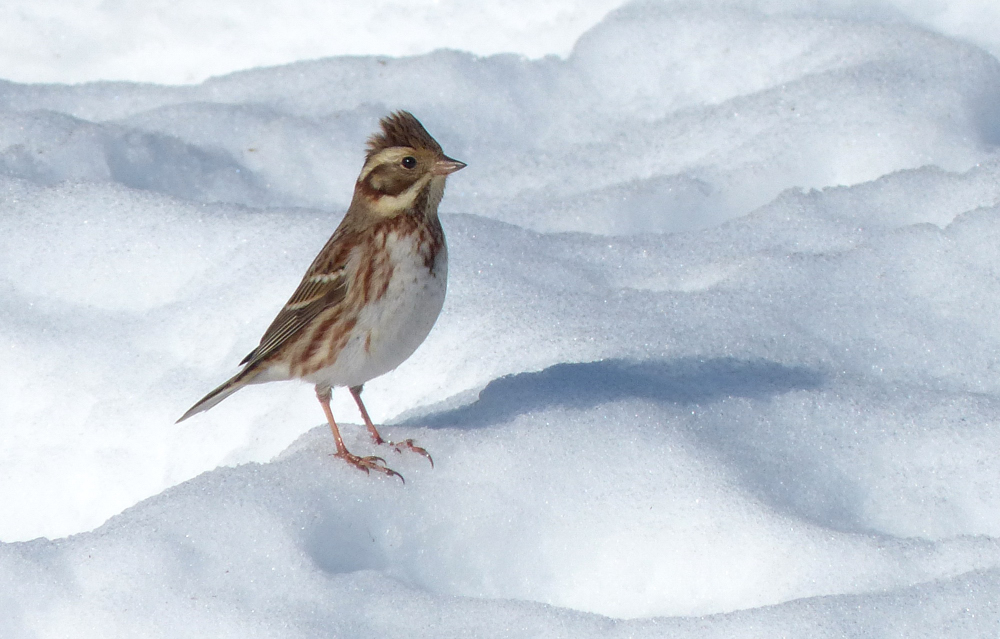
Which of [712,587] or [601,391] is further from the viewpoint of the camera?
A: [601,391]

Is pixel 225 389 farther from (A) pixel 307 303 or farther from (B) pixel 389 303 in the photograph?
(B) pixel 389 303

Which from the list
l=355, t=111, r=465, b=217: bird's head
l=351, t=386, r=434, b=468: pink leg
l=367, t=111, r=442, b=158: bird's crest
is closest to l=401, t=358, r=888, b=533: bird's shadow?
l=351, t=386, r=434, b=468: pink leg

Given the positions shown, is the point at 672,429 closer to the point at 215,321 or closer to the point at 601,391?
the point at 601,391

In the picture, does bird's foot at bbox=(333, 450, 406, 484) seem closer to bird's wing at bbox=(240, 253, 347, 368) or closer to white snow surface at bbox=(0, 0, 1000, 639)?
white snow surface at bbox=(0, 0, 1000, 639)

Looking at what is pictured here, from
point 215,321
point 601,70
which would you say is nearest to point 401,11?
point 601,70

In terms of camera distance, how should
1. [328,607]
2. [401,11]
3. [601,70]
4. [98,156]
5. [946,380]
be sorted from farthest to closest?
[401,11]
[601,70]
[98,156]
[946,380]
[328,607]

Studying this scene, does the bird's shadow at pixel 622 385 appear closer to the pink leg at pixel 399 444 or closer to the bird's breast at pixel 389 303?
the pink leg at pixel 399 444

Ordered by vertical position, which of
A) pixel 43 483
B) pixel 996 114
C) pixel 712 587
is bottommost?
pixel 43 483
